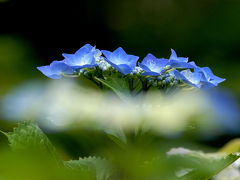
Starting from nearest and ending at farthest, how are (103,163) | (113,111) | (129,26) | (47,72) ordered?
(113,111), (103,163), (47,72), (129,26)

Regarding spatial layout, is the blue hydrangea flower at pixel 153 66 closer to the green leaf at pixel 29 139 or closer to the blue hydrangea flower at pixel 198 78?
the blue hydrangea flower at pixel 198 78

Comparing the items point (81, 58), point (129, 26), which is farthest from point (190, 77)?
point (129, 26)

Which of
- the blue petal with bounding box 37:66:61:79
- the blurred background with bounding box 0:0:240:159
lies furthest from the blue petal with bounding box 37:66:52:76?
the blurred background with bounding box 0:0:240:159

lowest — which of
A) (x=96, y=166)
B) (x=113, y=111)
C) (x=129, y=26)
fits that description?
(x=129, y=26)

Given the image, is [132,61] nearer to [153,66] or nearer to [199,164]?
[153,66]

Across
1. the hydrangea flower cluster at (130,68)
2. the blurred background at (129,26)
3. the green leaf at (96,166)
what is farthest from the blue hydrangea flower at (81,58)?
the blurred background at (129,26)

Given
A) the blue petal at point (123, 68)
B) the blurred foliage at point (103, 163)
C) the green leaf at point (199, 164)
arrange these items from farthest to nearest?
the blue petal at point (123, 68) → the green leaf at point (199, 164) → the blurred foliage at point (103, 163)

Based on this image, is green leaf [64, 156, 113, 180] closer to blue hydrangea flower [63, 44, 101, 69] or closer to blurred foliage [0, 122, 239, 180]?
blurred foliage [0, 122, 239, 180]

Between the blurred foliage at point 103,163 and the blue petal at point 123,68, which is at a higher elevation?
the blue petal at point 123,68
